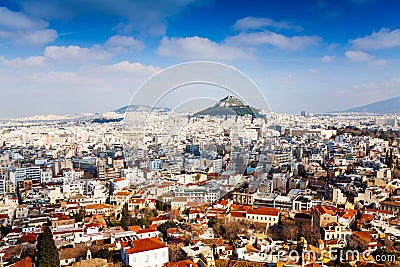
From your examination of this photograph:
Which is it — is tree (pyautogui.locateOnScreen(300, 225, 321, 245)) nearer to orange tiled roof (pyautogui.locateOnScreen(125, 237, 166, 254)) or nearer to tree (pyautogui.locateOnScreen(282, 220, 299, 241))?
tree (pyautogui.locateOnScreen(282, 220, 299, 241))

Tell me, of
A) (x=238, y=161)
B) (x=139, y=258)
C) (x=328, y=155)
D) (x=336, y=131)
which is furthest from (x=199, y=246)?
(x=336, y=131)

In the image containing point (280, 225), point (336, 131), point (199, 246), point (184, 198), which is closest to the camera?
point (199, 246)

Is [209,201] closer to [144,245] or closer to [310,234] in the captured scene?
[310,234]

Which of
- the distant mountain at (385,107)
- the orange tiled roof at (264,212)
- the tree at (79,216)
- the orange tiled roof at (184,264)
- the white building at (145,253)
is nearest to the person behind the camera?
the orange tiled roof at (184,264)

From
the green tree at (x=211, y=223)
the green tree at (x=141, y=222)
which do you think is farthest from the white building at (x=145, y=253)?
the green tree at (x=211, y=223)

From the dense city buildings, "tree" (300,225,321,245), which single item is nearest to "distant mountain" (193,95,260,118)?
the dense city buildings

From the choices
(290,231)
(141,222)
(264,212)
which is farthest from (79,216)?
(290,231)

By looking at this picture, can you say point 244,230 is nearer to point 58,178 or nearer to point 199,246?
point 199,246

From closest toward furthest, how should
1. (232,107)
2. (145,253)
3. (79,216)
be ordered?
1. (145,253)
2. (79,216)
3. (232,107)

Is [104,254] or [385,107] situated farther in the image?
[385,107]

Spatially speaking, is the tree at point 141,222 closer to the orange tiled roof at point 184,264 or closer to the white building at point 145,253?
the white building at point 145,253

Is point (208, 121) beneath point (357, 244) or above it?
above
